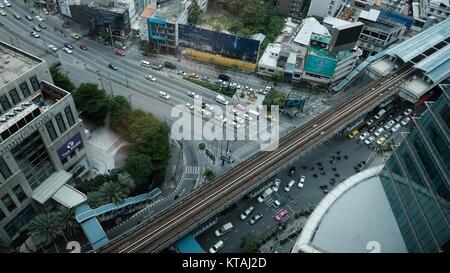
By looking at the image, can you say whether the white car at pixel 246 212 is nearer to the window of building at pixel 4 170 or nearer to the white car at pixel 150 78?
the window of building at pixel 4 170

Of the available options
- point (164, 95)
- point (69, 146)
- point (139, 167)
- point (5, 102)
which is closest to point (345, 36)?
point (164, 95)

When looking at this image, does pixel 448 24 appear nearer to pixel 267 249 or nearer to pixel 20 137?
pixel 267 249

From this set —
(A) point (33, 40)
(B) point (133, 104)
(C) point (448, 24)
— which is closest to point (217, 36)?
(B) point (133, 104)

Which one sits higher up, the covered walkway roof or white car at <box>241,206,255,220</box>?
the covered walkway roof

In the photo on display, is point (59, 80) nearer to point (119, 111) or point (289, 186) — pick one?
point (119, 111)

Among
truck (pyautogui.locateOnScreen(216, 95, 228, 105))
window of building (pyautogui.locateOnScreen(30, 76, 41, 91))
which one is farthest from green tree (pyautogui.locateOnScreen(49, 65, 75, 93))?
truck (pyautogui.locateOnScreen(216, 95, 228, 105))

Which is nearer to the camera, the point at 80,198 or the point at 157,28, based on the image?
the point at 80,198

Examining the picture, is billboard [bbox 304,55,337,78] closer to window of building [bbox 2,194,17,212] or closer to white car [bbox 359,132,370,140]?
white car [bbox 359,132,370,140]
